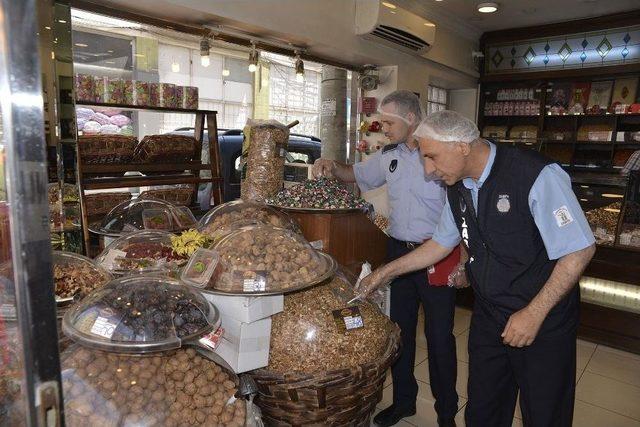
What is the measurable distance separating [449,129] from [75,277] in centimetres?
150

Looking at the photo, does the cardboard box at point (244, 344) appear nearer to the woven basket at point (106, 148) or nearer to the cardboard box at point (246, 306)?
the cardboard box at point (246, 306)

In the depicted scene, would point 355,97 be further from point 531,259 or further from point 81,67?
point 531,259

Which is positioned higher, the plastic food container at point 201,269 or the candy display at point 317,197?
the candy display at point 317,197

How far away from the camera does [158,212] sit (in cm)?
297

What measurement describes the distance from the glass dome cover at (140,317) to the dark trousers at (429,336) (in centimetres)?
142

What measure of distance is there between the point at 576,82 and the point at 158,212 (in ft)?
19.4

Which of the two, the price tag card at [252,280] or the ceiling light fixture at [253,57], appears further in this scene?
the ceiling light fixture at [253,57]

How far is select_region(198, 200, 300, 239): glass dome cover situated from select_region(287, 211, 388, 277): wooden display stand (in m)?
0.10

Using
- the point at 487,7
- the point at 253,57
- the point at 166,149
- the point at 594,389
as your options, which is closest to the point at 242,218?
the point at 166,149

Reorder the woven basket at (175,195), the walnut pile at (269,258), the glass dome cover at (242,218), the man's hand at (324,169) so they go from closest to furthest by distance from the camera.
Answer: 1. the walnut pile at (269,258)
2. the glass dome cover at (242,218)
3. the man's hand at (324,169)
4. the woven basket at (175,195)

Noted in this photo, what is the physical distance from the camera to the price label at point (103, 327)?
119 cm

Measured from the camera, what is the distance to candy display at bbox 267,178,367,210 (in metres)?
2.46

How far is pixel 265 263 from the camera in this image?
169 cm

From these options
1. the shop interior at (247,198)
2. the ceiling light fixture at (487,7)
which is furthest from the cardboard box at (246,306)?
the ceiling light fixture at (487,7)
